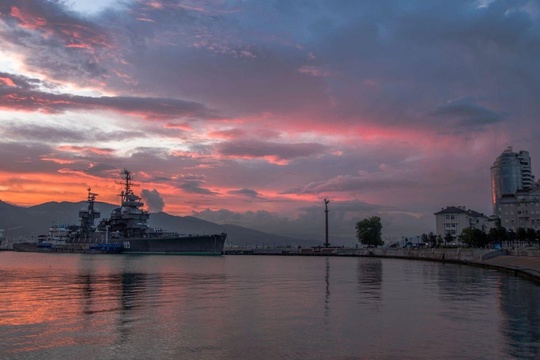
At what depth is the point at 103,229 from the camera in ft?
649

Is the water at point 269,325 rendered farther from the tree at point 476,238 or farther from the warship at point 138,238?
the warship at point 138,238

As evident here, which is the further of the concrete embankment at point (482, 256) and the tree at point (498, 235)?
the tree at point (498, 235)

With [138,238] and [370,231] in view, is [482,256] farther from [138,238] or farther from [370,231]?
[138,238]

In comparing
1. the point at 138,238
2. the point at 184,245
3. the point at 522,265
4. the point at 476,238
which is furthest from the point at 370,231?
the point at 522,265

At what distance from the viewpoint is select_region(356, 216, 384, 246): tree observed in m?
190

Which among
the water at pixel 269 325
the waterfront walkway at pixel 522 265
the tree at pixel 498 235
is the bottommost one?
the water at pixel 269 325

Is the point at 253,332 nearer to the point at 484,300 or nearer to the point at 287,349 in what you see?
the point at 287,349

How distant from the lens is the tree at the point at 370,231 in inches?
7475

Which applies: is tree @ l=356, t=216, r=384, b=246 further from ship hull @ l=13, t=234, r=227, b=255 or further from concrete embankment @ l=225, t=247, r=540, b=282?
ship hull @ l=13, t=234, r=227, b=255

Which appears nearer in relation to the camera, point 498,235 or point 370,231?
point 498,235

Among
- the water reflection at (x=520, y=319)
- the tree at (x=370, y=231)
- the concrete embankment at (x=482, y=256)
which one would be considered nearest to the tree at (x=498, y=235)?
the concrete embankment at (x=482, y=256)

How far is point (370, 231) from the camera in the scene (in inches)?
7500

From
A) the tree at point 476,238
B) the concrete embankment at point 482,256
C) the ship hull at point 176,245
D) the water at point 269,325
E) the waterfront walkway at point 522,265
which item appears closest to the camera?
the water at point 269,325

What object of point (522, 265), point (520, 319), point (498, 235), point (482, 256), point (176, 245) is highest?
point (498, 235)
